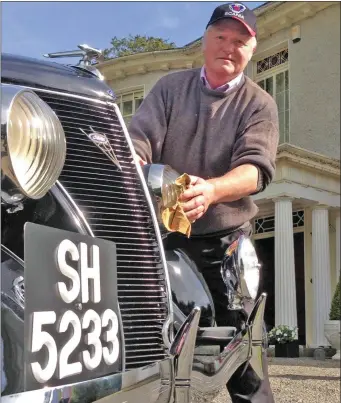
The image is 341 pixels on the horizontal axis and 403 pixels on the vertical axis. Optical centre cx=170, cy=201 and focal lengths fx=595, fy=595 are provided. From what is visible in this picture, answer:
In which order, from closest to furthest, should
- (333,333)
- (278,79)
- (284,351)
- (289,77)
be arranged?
1. (278,79)
2. (289,77)
3. (284,351)
4. (333,333)

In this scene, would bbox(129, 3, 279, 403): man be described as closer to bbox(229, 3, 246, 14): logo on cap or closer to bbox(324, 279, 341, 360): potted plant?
bbox(229, 3, 246, 14): logo on cap

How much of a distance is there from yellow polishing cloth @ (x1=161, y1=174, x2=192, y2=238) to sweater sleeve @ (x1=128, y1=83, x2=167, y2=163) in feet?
1.25

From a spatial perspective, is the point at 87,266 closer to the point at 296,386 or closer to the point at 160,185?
the point at 160,185

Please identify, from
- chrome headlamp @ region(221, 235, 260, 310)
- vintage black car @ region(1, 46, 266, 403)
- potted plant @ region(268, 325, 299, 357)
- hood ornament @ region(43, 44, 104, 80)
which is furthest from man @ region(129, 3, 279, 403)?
potted plant @ region(268, 325, 299, 357)

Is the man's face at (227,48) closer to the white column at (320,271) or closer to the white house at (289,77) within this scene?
the white house at (289,77)

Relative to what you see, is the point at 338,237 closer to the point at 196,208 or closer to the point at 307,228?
the point at 307,228

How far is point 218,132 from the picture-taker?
5.72 ft

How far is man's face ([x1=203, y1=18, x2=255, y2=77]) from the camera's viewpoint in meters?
1.69

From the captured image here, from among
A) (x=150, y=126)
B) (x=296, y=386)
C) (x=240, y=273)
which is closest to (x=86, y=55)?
(x=150, y=126)

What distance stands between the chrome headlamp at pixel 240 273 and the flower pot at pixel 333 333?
544cm

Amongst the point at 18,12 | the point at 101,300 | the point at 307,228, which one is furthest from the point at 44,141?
the point at 307,228

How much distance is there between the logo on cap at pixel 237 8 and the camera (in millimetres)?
1667

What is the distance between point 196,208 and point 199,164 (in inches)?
16.9

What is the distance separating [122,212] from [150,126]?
23.9 inches
